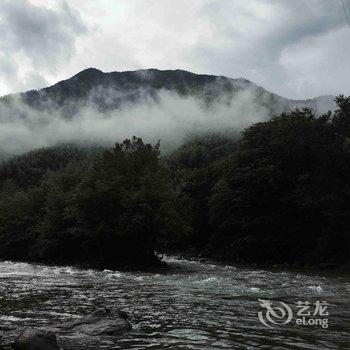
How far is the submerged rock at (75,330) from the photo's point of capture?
35.3ft

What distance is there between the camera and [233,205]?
55.5 meters

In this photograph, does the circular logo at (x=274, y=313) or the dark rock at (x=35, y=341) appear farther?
the circular logo at (x=274, y=313)

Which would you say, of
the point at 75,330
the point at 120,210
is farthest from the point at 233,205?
the point at 75,330

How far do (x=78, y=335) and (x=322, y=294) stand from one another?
14030 mm

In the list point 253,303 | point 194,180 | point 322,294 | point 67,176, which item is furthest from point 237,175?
point 253,303

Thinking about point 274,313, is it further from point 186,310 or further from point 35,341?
point 35,341

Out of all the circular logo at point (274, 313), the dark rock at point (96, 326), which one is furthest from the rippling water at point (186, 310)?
the dark rock at point (96, 326)

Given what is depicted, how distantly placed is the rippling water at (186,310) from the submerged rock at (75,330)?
1.70ft

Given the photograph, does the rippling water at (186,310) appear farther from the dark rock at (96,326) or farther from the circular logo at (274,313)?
the dark rock at (96,326)

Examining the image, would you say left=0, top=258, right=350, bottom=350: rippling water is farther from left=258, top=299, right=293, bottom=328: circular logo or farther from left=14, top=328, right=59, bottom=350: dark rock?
left=14, top=328, right=59, bottom=350: dark rock

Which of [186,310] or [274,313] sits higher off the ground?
[274,313]

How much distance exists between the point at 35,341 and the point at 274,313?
28.5 feet

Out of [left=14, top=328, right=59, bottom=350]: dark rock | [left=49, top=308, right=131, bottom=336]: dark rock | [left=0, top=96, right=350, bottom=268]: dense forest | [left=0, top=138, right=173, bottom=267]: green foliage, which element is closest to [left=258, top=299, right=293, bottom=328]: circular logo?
[left=49, top=308, right=131, bottom=336]: dark rock

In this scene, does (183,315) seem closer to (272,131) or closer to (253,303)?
(253,303)
